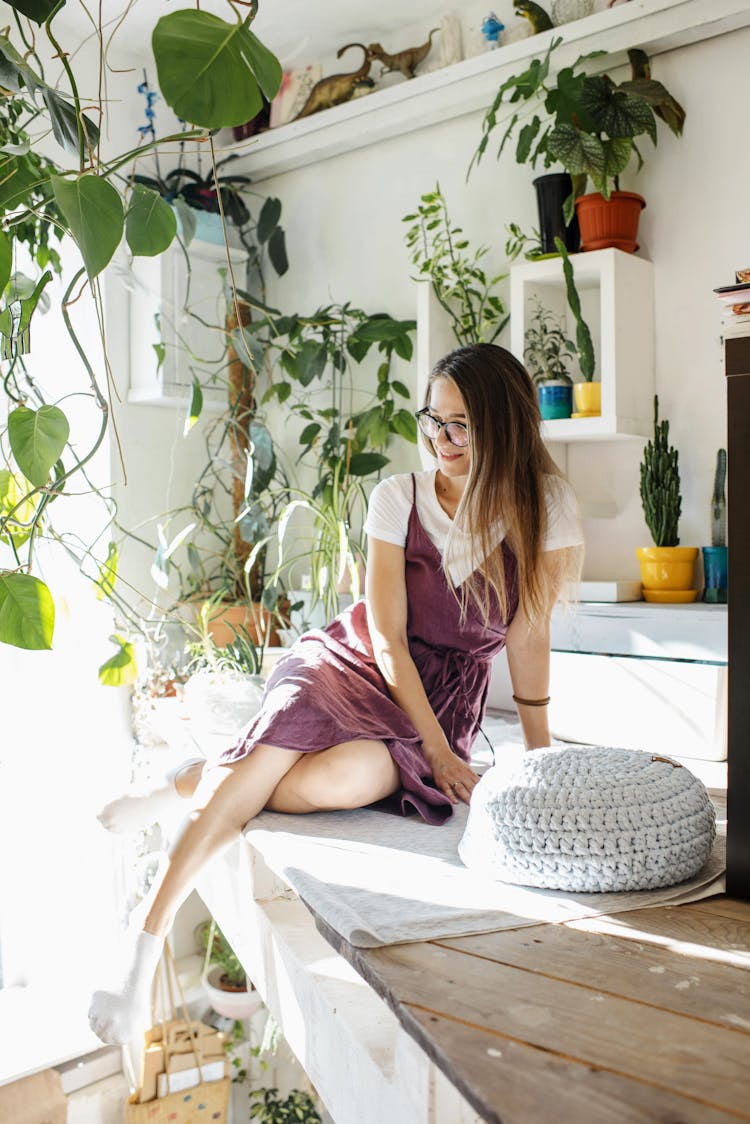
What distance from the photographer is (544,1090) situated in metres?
0.71

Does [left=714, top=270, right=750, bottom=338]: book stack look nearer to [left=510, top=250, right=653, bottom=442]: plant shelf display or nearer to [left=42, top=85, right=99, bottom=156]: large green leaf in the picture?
[left=42, top=85, right=99, bottom=156]: large green leaf

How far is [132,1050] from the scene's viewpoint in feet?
8.53

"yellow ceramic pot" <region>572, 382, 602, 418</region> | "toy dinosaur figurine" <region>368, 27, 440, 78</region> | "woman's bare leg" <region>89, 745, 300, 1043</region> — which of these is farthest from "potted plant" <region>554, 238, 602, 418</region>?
"woman's bare leg" <region>89, 745, 300, 1043</region>

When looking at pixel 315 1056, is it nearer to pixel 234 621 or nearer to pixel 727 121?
pixel 234 621

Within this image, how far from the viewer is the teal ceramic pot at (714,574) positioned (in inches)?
81.6

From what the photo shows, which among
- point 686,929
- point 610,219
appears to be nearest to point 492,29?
point 610,219

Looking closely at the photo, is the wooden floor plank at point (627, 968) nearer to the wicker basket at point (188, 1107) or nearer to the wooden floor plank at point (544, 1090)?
the wooden floor plank at point (544, 1090)

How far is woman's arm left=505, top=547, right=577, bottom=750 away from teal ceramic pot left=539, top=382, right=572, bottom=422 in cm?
57

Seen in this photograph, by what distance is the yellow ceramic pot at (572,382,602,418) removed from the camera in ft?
7.08

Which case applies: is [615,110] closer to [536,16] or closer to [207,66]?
[536,16]

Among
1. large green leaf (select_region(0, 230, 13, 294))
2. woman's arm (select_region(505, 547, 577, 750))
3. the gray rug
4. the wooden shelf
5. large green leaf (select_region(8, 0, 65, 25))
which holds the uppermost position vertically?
the wooden shelf

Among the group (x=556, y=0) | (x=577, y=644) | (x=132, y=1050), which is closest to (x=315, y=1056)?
(x=577, y=644)

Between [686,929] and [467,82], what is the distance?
2.16 metres

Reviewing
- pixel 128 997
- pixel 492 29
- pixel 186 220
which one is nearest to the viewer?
pixel 128 997
